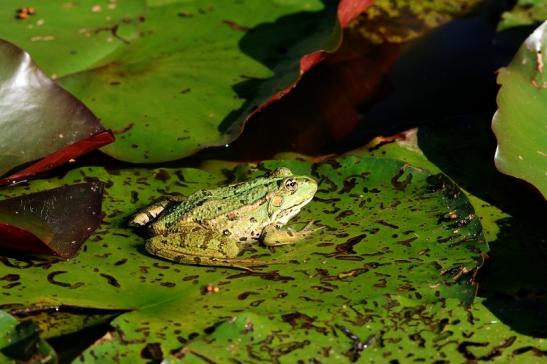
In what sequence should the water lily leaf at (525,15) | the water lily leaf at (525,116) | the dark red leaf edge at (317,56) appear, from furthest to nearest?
1. the water lily leaf at (525,15)
2. the dark red leaf edge at (317,56)
3. the water lily leaf at (525,116)

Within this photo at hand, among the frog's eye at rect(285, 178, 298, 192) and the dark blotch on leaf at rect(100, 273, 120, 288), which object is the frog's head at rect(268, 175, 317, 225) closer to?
the frog's eye at rect(285, 178, 298, 192)

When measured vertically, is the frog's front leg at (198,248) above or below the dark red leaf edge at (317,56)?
below

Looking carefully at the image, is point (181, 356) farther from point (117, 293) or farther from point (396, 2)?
point (396, 2)

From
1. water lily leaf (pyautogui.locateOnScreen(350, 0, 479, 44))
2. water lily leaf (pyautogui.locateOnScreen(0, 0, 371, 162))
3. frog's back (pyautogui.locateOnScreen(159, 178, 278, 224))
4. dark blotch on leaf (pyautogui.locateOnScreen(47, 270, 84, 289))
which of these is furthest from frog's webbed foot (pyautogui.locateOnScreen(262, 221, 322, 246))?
water lily leaf (pyautogui.locateOnScreen(350, 0, 479, 44))

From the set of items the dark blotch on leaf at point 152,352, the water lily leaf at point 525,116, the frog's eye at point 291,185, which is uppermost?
the water lily leaf at point 525,116

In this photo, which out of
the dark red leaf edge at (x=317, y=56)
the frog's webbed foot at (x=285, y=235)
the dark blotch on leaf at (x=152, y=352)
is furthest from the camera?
the dark red leaf edge at (x=317, y=56)

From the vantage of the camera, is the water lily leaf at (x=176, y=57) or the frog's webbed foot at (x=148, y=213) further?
the water lily leaf at (x=176, y=57)

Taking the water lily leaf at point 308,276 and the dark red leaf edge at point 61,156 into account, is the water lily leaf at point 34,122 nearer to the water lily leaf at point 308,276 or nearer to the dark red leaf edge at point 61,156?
the dark red leaf edge at point 61,156

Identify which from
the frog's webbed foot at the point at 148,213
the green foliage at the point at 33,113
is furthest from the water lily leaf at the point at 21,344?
the green foliage at the point at 33,113
